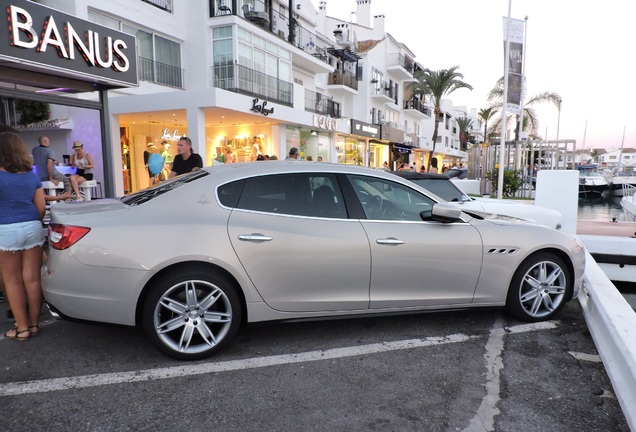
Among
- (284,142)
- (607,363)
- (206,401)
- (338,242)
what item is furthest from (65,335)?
(284,142)

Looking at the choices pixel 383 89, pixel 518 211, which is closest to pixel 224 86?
pixel 518 211

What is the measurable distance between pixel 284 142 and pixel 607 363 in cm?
1797

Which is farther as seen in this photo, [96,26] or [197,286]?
[96,26]

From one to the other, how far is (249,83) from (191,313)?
55.2 feet

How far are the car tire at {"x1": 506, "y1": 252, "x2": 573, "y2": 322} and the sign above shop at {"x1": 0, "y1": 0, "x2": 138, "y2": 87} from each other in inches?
306

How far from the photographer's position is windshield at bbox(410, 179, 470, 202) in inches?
267

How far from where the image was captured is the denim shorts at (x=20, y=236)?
3.60 metres

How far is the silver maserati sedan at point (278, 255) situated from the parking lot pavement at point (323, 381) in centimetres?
29

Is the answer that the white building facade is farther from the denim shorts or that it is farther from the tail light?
the tail light

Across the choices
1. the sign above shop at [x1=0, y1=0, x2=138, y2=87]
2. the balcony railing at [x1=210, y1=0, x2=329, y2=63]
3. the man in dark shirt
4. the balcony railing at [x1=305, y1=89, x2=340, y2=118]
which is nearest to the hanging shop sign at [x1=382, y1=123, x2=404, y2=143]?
the balcony railing at [x1=305, y1=89, x2=340, y2=118]

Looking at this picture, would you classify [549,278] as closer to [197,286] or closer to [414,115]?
[197,286]

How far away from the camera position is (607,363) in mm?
3098

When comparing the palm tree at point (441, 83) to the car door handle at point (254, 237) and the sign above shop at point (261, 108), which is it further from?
the car door handle at point (254, 237)

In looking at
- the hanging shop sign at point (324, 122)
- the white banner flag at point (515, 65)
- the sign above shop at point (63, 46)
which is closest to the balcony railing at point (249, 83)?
the hanging shop sign at point (324, 122)
